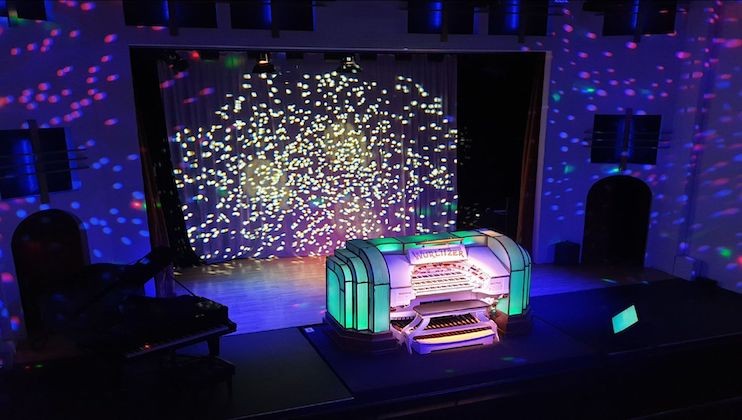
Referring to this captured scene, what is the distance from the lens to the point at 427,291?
200 inches

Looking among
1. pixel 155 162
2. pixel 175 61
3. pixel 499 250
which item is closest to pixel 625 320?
pixel 499 250

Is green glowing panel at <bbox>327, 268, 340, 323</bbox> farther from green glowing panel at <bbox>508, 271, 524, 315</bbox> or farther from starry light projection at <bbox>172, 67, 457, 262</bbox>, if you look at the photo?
starry light projection at <bbox>172, 67, 457, 262</bbox>

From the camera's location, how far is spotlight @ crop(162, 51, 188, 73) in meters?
6.55

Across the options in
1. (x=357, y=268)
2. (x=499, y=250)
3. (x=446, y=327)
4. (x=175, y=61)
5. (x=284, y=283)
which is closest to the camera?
(x=357, y=268)

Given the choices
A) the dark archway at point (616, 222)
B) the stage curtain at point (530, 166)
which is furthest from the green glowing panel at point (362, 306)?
the dark archway at point (616, 222)

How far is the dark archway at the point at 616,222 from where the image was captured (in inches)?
299

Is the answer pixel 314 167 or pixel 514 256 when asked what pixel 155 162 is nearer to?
pixel 314 167

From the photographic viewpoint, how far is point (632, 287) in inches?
269

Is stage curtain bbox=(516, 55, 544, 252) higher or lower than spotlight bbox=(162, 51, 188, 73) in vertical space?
lower

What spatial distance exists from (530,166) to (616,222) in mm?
1496

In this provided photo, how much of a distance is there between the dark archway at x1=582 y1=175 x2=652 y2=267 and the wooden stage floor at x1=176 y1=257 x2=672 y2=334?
304mm

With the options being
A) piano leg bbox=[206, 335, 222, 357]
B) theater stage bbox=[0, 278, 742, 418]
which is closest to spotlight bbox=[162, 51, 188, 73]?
theater stage bbox=[0, 278, 742, 418]

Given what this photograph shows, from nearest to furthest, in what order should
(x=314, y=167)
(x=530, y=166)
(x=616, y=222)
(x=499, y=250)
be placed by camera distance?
(x=499, y=250), (x=530, y=166), (x=616, y=222), (x=314, y=167)

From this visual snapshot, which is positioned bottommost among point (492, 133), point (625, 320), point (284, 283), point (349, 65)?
point (284, 283)
